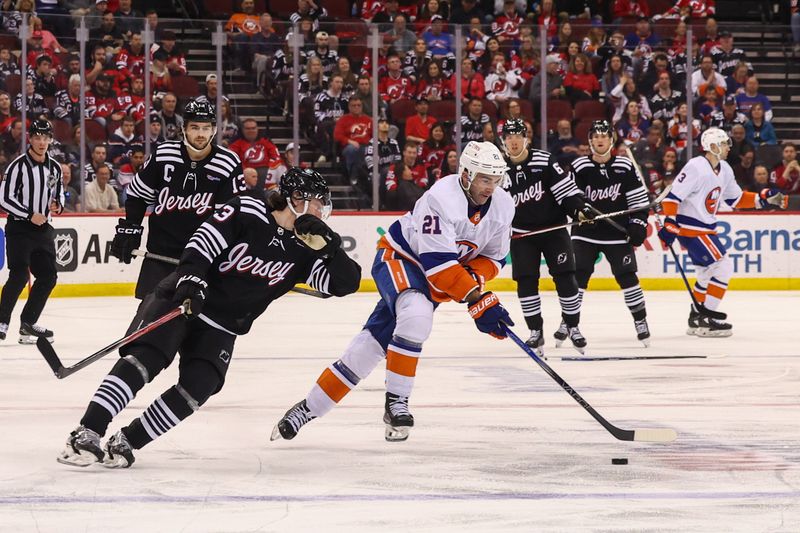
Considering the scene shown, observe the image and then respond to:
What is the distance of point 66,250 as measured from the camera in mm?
11227

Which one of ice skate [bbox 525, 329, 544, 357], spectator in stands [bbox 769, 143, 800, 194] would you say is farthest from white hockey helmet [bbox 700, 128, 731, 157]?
spectator in stands [bbox 769, 143, 800, 194]

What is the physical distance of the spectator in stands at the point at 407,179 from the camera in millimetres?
11930

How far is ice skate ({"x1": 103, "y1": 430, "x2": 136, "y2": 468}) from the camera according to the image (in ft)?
13.5

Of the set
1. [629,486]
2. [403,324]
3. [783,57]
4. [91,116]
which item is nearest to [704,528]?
[629,486]

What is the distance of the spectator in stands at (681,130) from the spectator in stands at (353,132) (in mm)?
2724

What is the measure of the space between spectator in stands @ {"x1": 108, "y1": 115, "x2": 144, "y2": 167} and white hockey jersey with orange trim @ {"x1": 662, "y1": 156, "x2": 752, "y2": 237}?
4.72 meters

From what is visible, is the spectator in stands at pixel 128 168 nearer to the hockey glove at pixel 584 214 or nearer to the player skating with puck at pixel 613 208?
the player skating with puck at pixel 613 208

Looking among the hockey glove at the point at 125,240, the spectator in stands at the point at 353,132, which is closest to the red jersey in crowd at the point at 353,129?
the spectator in stands at the point at 353,132

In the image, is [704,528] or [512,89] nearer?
[704,528]

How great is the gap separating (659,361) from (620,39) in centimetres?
578

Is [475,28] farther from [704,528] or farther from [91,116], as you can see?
[704,528]

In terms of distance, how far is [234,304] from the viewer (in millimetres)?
Answer: 4262

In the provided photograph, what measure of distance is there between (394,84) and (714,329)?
172 inches

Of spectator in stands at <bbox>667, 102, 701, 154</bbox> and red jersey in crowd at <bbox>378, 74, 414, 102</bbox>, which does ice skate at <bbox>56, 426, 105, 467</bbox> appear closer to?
red jersey in crowd at <bbox>378, 74, 414, 102</bbox>
